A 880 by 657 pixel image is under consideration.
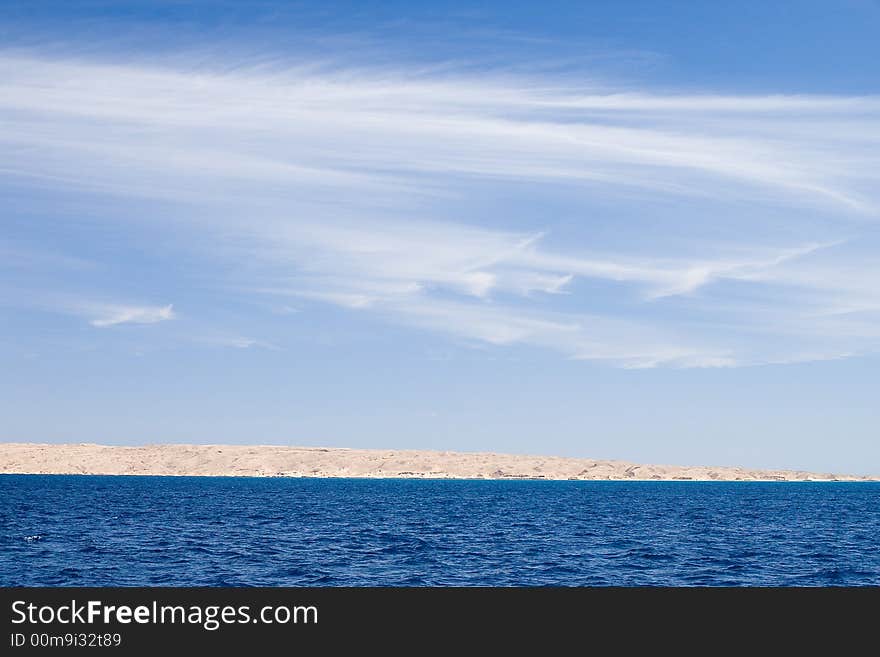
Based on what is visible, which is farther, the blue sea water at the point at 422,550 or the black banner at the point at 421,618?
the blue sea water at the point at 422,550

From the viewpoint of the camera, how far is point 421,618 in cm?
760

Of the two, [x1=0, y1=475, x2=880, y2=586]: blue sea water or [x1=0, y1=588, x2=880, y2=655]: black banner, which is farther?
[x1=0, y1=475, x2=880, y2=586]: blue sea water

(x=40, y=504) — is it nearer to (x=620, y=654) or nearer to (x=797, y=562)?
(x=797, y=562)

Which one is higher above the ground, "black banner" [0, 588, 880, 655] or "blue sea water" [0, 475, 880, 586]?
"black banner" [0, 588, 880, 655]

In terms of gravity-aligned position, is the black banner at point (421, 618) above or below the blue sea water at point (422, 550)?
above

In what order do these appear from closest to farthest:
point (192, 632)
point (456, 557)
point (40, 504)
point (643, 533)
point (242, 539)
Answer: point (192, 632), point (456, 557), point (242, 539), point (643, 533), point (40, 504)

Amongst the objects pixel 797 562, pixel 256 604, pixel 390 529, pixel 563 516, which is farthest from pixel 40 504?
pixel 256 604

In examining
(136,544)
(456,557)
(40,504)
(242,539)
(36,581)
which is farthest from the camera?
(40,504)

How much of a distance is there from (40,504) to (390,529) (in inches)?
3006

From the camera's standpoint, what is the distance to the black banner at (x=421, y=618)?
298 inches

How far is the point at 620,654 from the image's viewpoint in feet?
24.9

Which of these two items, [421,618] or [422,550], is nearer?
[421,618]

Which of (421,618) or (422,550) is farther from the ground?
(421,618)

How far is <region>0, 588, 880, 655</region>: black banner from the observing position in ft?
24.8
